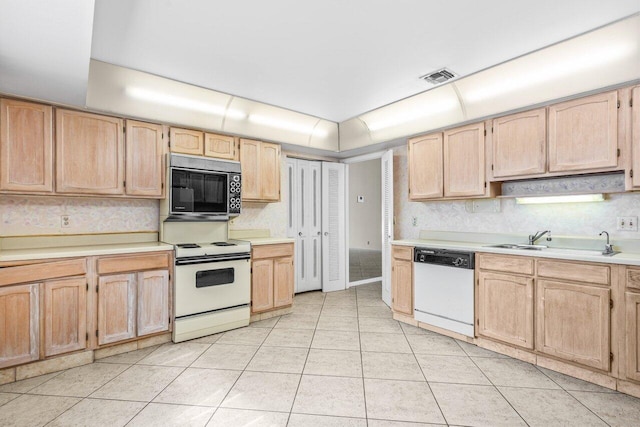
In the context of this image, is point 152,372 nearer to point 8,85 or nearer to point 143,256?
point 143,256

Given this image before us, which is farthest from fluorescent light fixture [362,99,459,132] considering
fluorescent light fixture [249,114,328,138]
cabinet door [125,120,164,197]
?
cabinet door [125,120,164,197]

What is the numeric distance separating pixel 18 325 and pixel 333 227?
13.2 feet

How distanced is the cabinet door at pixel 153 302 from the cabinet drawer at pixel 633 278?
157 inches

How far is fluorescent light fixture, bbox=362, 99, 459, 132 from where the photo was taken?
360 cm

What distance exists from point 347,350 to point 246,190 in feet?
7.79

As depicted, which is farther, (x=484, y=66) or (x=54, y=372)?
(x=484, y=66)

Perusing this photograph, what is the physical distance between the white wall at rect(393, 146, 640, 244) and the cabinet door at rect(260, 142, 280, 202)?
1762 millimetres

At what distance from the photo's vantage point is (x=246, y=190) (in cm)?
420

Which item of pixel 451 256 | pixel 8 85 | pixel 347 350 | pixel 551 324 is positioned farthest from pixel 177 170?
pixel 551 324

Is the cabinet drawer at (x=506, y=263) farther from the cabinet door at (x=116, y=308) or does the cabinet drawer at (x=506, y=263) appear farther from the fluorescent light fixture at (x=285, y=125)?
the cabinet door at (x=116, y=308)

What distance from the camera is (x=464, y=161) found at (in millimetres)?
3553

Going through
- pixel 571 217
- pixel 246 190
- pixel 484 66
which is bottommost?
pixel 571 217

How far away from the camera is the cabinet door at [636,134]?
95.2 inches

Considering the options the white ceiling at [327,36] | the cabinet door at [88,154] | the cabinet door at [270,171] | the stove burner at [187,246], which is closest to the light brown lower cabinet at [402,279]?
the cabinet door at [270,171]
